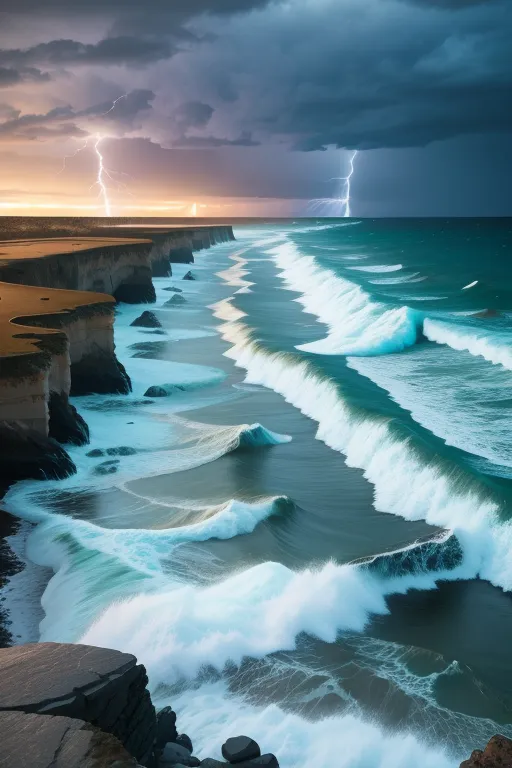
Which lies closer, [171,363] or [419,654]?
[419,654]

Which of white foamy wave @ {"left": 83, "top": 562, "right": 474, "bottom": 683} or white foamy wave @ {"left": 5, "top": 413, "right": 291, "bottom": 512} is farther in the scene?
white foamy wave @ {"left": 5, "top": 413, "right": 291, "bottom": 512}

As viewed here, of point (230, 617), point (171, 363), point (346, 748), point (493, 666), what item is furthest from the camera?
point (171, 363)

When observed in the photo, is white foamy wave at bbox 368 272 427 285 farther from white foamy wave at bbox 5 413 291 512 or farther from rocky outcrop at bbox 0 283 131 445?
white foamy wave at bbox 5 413 291 512

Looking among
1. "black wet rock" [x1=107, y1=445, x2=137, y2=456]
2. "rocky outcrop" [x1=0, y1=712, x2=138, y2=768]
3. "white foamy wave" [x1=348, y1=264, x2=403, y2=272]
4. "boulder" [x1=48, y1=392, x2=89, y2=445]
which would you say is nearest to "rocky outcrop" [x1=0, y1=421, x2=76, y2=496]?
"black wet rock" [x1=107, y1=445, x2=137, y2=456]

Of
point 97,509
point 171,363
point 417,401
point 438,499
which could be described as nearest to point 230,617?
point 97,509

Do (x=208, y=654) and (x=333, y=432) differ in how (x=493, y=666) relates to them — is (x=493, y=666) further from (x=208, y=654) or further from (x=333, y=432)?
(x=333, y=432)

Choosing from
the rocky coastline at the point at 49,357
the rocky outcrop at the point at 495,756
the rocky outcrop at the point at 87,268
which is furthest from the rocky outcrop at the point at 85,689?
the rocky outcrop at the point at 87,268

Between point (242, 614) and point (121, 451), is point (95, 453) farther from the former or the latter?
point (242, 614)
